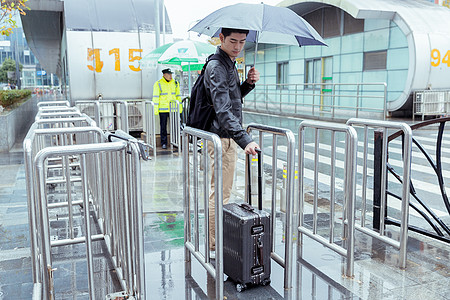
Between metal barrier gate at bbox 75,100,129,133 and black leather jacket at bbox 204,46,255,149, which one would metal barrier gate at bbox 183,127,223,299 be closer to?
black leather jacket at bbox 204,46,255,149

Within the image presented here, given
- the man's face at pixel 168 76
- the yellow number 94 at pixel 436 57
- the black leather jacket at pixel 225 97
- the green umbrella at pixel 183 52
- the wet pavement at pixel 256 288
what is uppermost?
the yellow number 94 at pixel 436 57

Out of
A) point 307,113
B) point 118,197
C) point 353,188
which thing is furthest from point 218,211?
point 307,113

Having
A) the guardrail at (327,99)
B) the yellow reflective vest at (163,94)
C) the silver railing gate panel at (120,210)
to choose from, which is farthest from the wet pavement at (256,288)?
the guardrail at (327,99)

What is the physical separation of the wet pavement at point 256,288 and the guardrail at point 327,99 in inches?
448

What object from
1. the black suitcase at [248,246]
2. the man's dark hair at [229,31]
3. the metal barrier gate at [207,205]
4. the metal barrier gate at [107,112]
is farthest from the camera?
the metal barrier gate at [107,112]

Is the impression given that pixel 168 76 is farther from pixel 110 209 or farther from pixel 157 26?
pixel 110 209

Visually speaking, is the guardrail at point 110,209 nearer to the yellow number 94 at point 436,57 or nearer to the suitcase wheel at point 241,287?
the suitcase wheel at point 241,287

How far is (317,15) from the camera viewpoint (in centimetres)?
2025

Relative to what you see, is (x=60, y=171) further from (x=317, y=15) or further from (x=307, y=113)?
(x=317, y=15)

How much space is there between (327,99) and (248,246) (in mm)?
17292

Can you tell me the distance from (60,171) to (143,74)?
176 inches

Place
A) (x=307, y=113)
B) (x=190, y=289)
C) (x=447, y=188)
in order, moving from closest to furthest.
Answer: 1. (x=190, y=289)
2. (x=447, y=188)
3. (x=307, y=113)

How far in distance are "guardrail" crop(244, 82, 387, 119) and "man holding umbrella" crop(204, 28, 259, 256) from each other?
39.3 ft

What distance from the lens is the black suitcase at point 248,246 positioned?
330 cm
